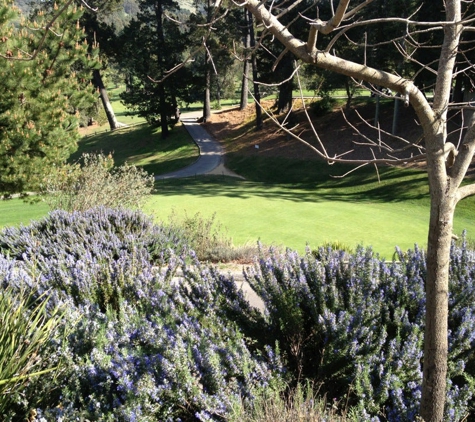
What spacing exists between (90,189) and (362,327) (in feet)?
37.0

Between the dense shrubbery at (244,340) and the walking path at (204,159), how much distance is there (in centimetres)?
2776

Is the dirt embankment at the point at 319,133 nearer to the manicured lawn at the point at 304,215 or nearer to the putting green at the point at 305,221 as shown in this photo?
the manicured lawn at the point at 304,215

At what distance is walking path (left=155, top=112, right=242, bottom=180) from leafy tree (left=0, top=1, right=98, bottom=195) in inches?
702

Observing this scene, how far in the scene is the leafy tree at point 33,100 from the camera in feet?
44.4

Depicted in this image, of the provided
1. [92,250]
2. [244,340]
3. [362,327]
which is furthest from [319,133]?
[362,327]

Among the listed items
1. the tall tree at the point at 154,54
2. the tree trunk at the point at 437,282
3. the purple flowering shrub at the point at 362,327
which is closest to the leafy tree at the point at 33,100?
the purple flowering shrub at the point at 362,327

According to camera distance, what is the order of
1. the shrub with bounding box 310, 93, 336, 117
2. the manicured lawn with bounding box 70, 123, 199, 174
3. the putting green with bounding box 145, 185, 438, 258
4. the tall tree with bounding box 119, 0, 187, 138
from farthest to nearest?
the tall tree with bounding box 119, 0, 187, 138 → the manicured lawn with bounding box 70, 123, 199, 174 → the shrub with bounding box 310, 93, 336, 117 → the putting green with bounding box 145, 185, 438, 258

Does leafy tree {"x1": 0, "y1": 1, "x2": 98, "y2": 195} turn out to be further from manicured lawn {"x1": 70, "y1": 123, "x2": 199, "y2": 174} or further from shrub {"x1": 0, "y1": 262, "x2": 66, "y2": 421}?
manicured lawn {"x1": 70, "y1": 123, "x2": 199, "y2": 174}

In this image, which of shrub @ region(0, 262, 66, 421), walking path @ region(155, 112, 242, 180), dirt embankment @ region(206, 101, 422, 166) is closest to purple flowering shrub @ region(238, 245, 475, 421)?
shrub @ region(0, 262, 66, 421)

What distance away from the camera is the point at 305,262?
495 cm

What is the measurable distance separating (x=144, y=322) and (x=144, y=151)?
39.5 meters

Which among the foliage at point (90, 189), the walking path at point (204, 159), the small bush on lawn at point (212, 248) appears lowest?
the small bush on lawn at point (212, 248)

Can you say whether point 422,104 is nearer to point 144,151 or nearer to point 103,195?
point 103,195

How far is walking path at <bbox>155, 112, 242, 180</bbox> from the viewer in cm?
3381
